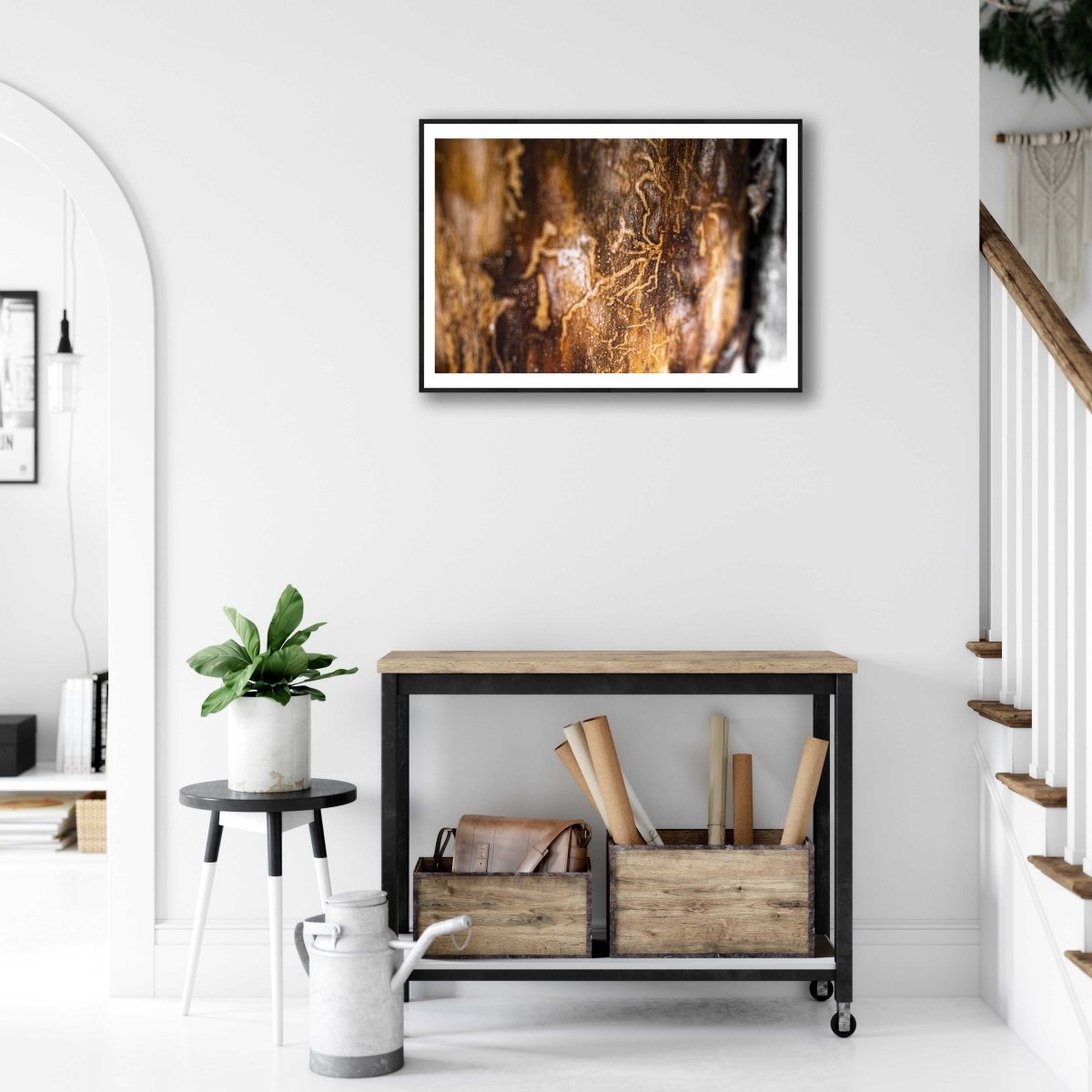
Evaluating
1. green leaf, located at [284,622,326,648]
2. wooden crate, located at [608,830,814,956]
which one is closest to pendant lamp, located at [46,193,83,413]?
green leaf, located at [284,622,326,648]

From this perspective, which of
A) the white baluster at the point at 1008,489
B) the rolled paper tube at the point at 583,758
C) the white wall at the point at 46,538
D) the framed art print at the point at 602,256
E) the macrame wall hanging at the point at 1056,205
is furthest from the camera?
the white wall at the point at 46,538

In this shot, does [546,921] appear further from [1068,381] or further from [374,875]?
[1068,381]

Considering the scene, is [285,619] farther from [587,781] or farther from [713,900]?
[713,900]

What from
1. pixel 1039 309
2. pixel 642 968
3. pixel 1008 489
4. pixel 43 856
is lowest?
pixel 43 856

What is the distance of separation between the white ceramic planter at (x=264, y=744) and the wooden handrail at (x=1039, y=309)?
161cm

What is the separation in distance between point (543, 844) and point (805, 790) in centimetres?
55

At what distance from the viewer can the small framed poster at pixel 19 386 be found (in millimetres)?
4363

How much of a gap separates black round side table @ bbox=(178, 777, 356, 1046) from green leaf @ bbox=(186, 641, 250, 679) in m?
0.24

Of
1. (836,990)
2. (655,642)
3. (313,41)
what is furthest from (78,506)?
(836,990)

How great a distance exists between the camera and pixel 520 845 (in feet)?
8.27

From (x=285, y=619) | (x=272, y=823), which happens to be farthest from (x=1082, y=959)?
(x=285, y=619)

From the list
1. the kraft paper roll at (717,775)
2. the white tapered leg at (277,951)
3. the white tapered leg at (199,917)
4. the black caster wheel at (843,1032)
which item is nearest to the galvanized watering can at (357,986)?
the white tapered leg at (277,951)

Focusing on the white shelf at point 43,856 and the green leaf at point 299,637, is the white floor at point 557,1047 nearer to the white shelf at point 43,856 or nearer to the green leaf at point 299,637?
the green leaf at point 299,637

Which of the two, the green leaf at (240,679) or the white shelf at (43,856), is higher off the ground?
the green leaf at (240,679)
